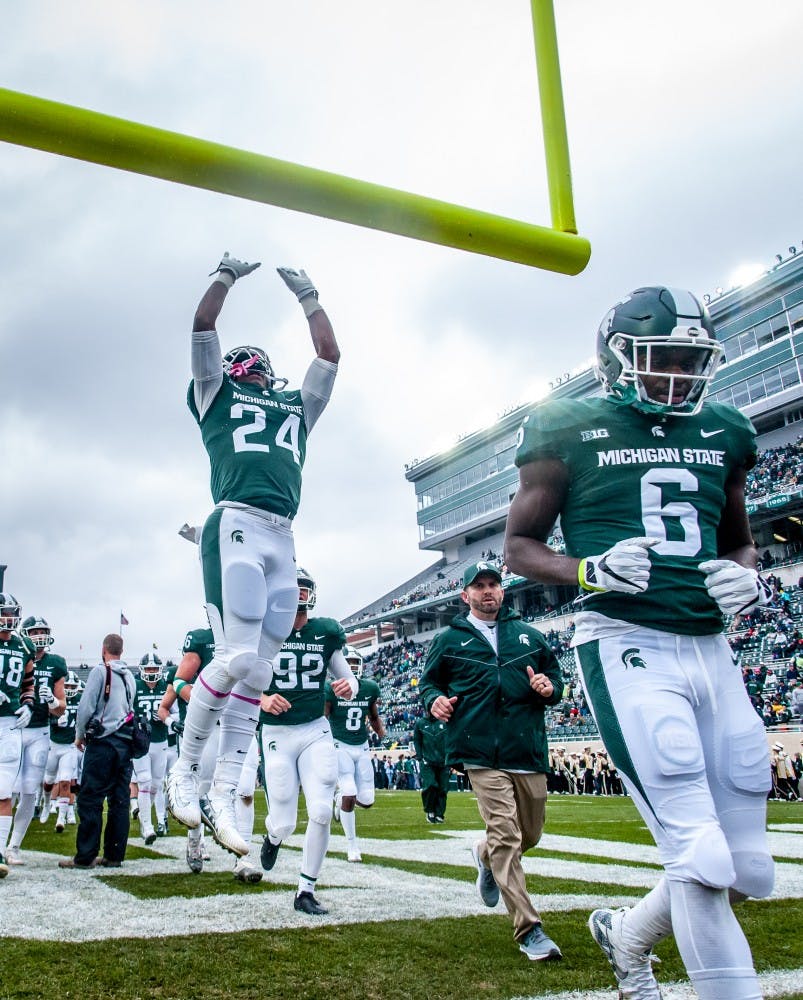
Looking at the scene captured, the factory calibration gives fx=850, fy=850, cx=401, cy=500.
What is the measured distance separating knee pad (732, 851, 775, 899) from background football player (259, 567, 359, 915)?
143 inches

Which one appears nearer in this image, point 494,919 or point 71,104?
point 71,104

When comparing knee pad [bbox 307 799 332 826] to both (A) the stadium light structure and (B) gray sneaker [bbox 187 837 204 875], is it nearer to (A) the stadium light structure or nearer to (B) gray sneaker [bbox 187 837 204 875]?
(B) gray sneaker [bbox 187 837 204 875]

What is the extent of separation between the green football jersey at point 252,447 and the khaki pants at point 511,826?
2048 mm

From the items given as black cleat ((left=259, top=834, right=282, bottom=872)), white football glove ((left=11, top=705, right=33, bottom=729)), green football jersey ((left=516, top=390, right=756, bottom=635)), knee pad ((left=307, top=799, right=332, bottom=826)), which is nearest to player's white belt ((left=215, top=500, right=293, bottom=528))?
green football jersey ((left=516, top=390, right=756, bottom=635))

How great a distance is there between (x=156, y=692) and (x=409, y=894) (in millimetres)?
9320

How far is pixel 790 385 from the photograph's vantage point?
43.4 metres

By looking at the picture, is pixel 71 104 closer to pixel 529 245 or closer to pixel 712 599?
pixel 529 245

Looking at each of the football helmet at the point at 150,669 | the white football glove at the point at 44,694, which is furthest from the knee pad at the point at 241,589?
the football helmet at the point at 150,669

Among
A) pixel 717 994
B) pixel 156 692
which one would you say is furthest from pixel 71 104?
pixel 156 692

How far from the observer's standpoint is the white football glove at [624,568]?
285cm

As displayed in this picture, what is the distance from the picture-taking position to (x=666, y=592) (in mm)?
2984

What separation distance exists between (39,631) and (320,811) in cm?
682

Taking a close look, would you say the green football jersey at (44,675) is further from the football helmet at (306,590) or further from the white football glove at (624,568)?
the white football glove at (624,568)

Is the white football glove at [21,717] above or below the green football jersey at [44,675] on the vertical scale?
below
